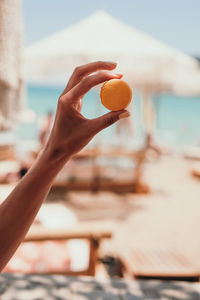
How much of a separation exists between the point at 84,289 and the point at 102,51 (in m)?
3.82

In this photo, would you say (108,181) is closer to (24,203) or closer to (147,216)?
(147,216)

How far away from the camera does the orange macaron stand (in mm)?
927

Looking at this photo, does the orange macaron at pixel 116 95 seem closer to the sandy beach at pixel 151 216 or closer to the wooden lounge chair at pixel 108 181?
the sandy beach at pixel 151 216

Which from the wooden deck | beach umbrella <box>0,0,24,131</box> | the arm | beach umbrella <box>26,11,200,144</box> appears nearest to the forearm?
the arm

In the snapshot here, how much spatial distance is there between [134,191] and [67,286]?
15.3 feet

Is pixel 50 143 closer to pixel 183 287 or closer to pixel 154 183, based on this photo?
pixel 183 287

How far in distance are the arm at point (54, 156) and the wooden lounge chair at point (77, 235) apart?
61.8 inches

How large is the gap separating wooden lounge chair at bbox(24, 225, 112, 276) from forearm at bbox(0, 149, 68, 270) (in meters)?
1.56

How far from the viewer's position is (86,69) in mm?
903

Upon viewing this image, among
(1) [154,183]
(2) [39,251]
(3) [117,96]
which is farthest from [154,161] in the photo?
(3) [117,96]

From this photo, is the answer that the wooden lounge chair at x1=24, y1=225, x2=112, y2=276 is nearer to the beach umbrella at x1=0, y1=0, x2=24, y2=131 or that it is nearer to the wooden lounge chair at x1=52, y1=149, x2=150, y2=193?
the beach umbrella at x1=0, y1=0, x2=24, y2=131

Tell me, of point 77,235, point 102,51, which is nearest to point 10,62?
point 77,235

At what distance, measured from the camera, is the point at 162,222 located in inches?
188

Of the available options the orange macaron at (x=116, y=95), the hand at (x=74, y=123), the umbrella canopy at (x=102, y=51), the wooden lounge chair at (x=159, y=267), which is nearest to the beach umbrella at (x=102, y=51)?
the umbrella canopy at (x=102, y=51)
